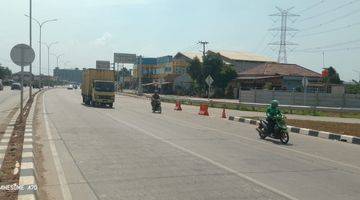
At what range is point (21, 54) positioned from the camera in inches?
813

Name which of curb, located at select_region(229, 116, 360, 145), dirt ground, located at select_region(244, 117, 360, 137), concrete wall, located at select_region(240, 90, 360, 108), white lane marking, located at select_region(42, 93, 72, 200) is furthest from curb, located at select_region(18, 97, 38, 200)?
concrete wall, located at select_region(240, 90, 360, 108)

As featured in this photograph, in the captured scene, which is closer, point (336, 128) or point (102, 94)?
point (336, 128)

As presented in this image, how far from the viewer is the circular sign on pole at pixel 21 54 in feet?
67.4

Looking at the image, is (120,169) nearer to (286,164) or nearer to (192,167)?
(192,167)

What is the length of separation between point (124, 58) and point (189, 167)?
303ft

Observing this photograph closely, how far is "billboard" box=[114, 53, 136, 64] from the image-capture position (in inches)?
3994

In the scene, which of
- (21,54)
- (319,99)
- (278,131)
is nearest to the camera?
(278,131)

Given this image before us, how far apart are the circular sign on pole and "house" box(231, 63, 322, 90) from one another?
51011mm

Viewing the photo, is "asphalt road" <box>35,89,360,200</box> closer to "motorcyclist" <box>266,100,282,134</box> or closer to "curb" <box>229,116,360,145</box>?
"motorcyclist" <box>266,100,282,134</box>

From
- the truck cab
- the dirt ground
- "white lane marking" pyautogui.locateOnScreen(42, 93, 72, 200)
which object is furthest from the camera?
the truck cab

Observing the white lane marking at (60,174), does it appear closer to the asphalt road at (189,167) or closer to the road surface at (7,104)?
the asphalt road at (189,167)

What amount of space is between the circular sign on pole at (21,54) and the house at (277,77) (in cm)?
5101

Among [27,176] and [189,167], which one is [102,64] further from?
[27,176]

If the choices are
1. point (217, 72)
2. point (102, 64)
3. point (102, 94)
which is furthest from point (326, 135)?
point (102, 64)
